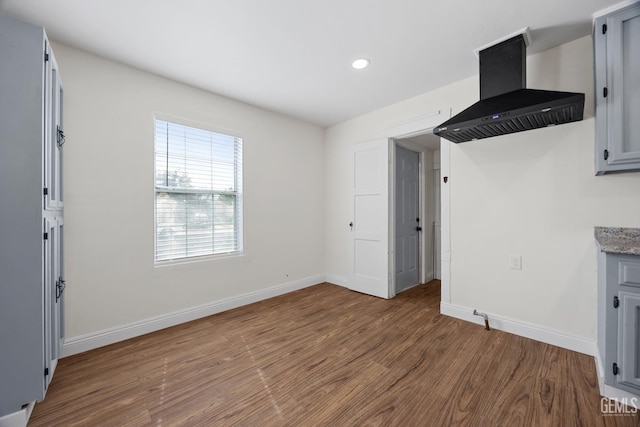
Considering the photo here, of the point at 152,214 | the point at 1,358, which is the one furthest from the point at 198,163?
the point at 1,358

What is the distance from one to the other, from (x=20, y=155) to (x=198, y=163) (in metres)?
1.65

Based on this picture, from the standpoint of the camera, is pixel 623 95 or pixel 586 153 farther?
pixel 586 153

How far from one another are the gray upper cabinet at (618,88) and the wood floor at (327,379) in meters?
1.61

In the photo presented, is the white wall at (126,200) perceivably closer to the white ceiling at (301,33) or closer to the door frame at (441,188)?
the white ceiling at (301,33)

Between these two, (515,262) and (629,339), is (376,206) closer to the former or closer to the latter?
(515,262)

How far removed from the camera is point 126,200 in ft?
8.35

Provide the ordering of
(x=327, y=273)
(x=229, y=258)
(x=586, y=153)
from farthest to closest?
(x=327, y=273) → (x=229, y=258) → (x=586, y=153)

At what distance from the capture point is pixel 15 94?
1.48 meters

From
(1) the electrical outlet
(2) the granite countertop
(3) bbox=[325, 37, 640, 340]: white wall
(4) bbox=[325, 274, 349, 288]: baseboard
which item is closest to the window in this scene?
(4) bbox=[325, 274, 349, 288]: baseboard

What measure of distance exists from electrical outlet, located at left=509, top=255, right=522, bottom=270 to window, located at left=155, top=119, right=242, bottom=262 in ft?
10.1

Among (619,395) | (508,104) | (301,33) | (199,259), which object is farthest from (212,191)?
(619,395)

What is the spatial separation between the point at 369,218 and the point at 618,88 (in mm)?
2615

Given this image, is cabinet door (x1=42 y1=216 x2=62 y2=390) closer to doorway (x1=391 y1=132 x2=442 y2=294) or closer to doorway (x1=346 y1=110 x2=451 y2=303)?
doorway (x1=346 y1=110 x2=451 y2=303)

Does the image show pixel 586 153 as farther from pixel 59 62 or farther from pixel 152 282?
pixel 59 62
